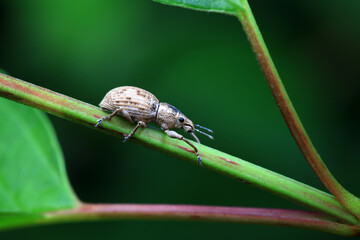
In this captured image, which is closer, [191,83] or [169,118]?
[169,118]

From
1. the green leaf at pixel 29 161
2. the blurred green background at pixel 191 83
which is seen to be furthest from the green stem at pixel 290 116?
the blurred green background at pixel 191 83

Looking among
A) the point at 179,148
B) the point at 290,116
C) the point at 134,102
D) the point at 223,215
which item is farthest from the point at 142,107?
the point at 290,116

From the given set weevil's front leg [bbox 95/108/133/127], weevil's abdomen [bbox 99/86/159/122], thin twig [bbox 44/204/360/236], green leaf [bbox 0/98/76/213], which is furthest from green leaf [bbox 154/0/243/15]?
green leaf [bbox 0/98/76/213]

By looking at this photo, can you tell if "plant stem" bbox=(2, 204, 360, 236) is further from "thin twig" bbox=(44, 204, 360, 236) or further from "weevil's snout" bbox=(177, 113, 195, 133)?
"weevil's snout" bbox=(177, 113, 195, 133)

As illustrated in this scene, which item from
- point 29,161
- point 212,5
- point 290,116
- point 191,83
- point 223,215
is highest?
point 212,5

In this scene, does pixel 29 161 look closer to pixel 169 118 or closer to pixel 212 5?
pixel 169 118

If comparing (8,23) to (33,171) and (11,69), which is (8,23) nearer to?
(11,69)

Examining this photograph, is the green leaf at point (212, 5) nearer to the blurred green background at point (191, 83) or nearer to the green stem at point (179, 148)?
the green stem at point (179, 148)
